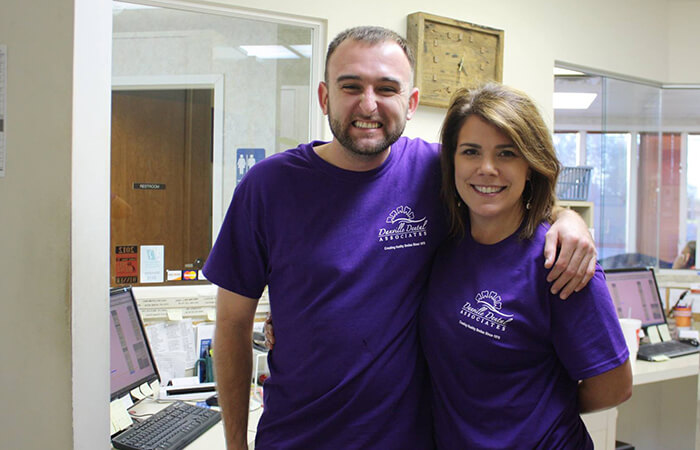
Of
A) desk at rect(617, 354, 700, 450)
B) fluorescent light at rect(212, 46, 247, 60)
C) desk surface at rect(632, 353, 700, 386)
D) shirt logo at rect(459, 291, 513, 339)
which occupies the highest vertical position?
fluorescent light at rect(212, 46, 247, 60)

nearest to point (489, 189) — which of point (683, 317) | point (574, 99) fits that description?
point (683, 317)

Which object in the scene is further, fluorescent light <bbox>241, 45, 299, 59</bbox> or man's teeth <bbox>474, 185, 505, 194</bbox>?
fluorescent light <bbox>241, 45, 299, 59</bbox>

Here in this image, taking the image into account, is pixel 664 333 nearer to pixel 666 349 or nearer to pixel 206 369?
pixel 666 349

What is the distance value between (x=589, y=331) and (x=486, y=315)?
219 millimetres

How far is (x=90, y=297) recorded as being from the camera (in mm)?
1261

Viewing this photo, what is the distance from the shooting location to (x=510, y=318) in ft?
4.20

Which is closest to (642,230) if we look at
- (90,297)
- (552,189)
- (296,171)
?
(552,189)

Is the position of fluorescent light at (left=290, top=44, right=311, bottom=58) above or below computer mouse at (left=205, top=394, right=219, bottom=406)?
above

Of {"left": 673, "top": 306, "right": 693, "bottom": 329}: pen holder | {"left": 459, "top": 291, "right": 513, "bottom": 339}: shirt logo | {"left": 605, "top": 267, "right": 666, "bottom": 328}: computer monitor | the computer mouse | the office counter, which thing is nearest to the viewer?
{"left": 459, "top": 291, "right": 513, "bottom": 339}: shirt logo

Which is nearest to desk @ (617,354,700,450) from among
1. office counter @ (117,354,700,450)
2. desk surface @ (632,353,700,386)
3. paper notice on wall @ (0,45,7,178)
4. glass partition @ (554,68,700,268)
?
office counter @ (117,354,700,450)

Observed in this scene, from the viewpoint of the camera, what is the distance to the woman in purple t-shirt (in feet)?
4.17

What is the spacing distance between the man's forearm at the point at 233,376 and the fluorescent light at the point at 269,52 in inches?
62.0

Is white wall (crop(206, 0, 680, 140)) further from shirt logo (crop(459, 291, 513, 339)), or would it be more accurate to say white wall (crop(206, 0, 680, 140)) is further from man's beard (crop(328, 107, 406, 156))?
shirt logo (crop(459, 291, 513, 339))

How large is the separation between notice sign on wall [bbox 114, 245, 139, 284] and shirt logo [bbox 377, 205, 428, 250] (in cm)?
161
